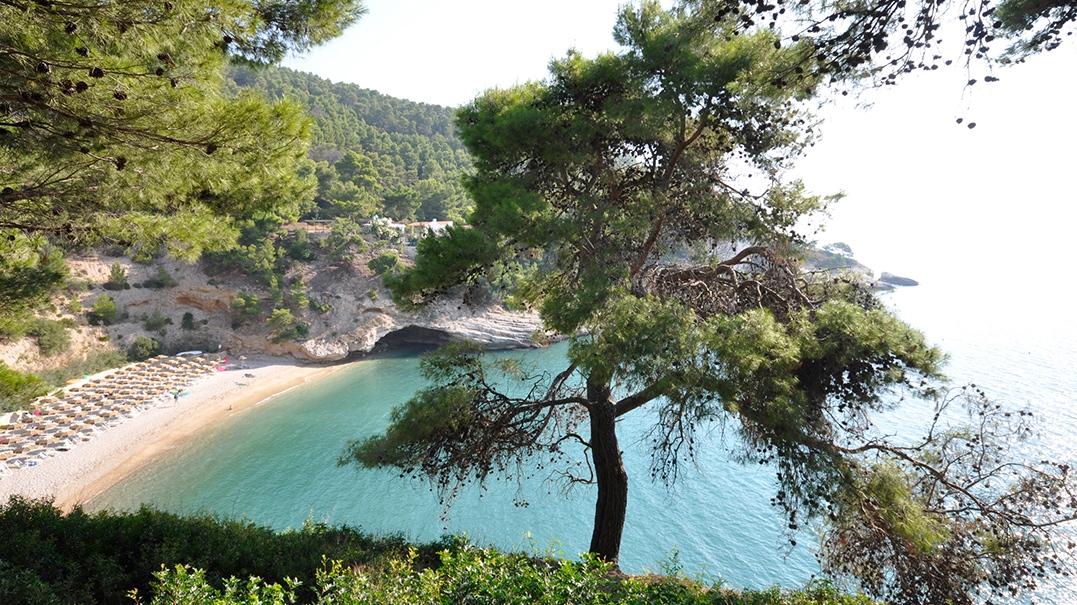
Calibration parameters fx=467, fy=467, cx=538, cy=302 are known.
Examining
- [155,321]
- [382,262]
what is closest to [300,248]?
[382,262]

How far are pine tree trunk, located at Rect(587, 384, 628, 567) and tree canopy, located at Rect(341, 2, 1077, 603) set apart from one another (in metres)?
0.02

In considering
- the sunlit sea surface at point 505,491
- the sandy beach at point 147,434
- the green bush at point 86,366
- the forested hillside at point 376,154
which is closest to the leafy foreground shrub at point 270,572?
the sunlit sea surface at point 505,491

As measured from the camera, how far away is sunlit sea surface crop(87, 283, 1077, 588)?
30.5ft

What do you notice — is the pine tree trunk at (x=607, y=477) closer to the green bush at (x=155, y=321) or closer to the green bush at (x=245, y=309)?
the green bush at (x=245, y=309)

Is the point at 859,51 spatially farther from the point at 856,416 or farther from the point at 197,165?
the point at 197,165

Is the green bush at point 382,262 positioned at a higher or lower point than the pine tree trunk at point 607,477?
higher

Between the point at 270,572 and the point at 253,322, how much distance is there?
74.7 feet

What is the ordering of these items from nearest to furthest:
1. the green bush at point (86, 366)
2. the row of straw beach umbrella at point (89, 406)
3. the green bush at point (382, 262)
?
the row of straw beach umbrella at point (89, 406) → the green bush at point (86, 366) → the green bush at point (382, 262)

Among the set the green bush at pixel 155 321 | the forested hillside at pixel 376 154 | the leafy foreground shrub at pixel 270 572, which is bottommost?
the green bush at pixel 155 321

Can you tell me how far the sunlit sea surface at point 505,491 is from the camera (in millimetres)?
9297

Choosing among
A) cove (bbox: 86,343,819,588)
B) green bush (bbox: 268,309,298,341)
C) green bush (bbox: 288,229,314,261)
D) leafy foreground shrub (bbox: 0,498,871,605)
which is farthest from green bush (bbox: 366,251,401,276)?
leafy foreground shrub (bbox: 0,498,871,605)

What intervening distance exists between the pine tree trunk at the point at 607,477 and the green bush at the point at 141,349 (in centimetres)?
2413

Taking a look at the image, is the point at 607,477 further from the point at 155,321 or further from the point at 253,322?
the point at 155,321

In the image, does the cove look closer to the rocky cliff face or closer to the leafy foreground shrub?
the leafy foreground shrub
